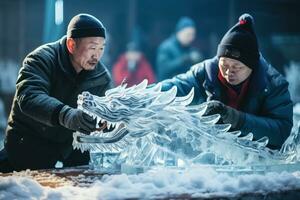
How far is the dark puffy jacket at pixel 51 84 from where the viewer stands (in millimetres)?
2201

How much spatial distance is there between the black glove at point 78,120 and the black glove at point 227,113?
44 cm

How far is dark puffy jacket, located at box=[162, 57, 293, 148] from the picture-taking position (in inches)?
89.3

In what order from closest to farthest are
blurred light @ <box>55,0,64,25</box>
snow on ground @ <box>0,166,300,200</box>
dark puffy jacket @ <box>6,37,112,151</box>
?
1. snow on ground @ <box>0,166,300,200</box>
2. dark puffy jacket @ <box>6,37,112,151</box>
3. blurred light @ <box>55,0,64,25</box>

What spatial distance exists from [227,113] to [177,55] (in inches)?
134

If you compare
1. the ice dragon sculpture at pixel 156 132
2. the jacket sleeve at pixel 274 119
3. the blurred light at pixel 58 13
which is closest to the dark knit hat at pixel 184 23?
the blurred light at pixel 58 13

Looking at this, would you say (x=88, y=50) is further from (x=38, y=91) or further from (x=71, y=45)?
(x=38, y=91)

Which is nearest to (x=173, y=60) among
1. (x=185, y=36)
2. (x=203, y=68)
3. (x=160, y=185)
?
(x=185, y=36)

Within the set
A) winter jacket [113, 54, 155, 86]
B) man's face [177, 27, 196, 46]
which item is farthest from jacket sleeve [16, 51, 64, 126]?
winter jacket [113, 54, 155, 86]

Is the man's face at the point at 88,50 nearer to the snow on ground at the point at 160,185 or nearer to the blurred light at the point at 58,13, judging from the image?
the snow on ground at the point at 160,185

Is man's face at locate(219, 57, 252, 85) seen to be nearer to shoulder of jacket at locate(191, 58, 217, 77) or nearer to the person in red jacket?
shoulder of jacket at locate(191, 58, 217, 77)

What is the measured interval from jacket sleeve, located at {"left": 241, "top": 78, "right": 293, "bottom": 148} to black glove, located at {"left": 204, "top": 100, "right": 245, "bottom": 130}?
0.03m

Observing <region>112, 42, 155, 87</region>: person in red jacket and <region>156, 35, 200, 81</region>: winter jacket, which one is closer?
<region>156, 35, 200, 81</region>: winter jacket

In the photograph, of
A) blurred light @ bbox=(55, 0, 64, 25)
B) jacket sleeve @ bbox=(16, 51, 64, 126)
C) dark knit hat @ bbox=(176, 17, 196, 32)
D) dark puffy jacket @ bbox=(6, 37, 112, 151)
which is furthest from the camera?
dark knit hat @ bbox=(176, 17, 196, 32)

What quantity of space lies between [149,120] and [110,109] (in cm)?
14
